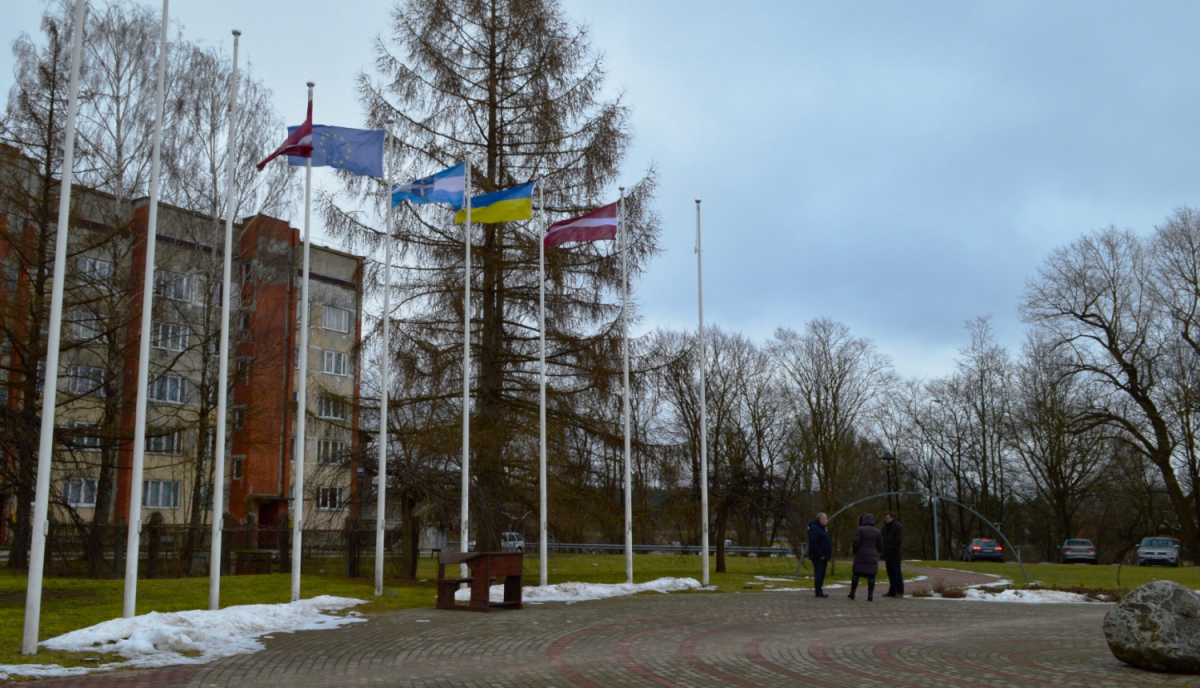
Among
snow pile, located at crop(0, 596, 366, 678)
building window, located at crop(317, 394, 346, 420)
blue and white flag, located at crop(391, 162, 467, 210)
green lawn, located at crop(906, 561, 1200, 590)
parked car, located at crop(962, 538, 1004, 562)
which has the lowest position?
parked car, located at crop(962, 538, 1004, 562)

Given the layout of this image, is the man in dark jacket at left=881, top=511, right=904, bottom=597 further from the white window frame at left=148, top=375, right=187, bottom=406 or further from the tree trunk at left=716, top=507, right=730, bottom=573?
the white window frame at left=148, top=375, right=187, bottom=406

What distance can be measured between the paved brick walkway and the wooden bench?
17.1 inches

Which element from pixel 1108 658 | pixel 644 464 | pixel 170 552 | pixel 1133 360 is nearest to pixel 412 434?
pixel 644 464

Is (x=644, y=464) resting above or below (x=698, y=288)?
below

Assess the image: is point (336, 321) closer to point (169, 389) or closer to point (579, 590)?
point (169, 389)

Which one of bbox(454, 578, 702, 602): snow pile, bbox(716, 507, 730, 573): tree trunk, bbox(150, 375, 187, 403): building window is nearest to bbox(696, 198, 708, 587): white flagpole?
bbox(454, 578, 702, 602): snow pile

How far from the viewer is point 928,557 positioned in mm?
60125

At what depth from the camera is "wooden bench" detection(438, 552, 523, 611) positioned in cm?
1499

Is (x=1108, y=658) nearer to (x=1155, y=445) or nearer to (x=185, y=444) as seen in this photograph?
(x=185, y=444)

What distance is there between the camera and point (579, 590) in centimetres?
1881

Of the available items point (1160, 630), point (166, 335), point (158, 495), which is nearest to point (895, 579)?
point (1160, 630)

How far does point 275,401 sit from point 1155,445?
37584 millimetres

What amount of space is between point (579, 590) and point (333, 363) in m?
35.0

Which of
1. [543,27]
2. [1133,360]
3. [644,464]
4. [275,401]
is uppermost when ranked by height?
[543,27]
